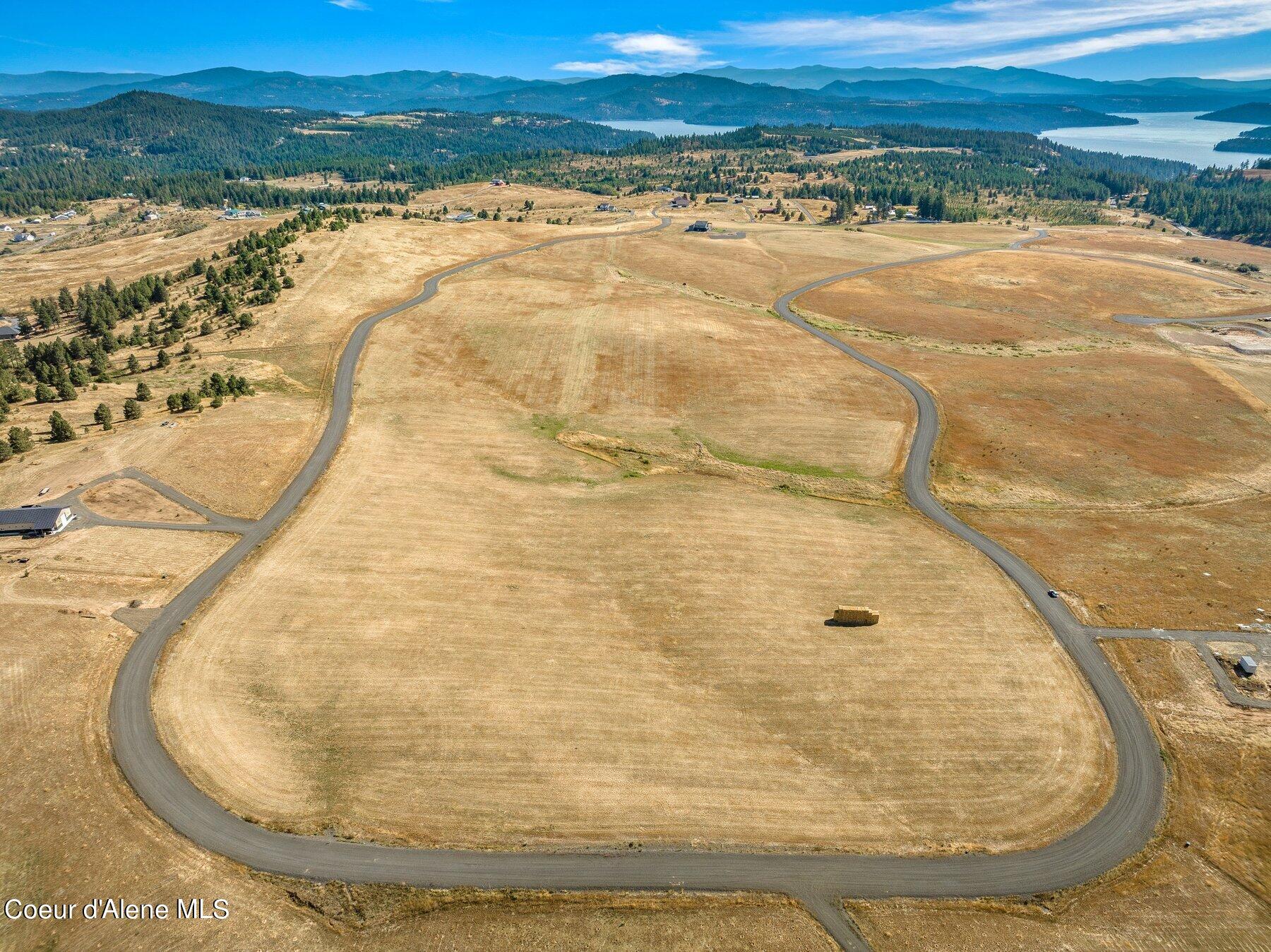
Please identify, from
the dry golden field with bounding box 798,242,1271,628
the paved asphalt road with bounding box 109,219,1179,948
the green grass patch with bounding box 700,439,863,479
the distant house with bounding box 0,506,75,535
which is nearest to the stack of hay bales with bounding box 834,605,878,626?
the paved asphalt road with bounding box 109,219,1179,948

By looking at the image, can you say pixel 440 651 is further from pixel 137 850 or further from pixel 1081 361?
pixel 1081 361

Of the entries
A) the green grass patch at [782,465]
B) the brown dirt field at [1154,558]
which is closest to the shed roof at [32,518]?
the green grass patch at [782,465]

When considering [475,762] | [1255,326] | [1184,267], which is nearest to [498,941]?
[475,762]

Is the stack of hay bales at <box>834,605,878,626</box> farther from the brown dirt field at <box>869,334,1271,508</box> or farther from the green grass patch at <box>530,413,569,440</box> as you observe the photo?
the green grass patch at <box>530,413,569,440</box>

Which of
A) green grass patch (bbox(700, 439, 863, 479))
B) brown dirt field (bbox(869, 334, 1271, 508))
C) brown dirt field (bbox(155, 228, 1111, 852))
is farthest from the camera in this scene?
green grass patch (bbox(700, 439, 863, 479))

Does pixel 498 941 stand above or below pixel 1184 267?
below

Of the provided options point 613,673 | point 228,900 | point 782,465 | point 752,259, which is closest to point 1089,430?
point 782,465

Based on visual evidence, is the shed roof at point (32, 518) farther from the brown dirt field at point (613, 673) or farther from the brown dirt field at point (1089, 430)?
the brown dirt field at point (1089, 430)
